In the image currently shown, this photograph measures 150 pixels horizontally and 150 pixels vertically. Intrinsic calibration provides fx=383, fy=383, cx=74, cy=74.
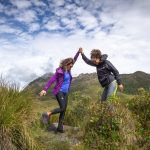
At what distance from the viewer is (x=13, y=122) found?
971 centimetres

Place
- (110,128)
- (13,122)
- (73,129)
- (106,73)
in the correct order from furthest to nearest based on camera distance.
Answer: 1. (106,73)
2. (73,129)
3. (110,128)
4. (13,122)

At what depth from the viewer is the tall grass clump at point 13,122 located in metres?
9.49

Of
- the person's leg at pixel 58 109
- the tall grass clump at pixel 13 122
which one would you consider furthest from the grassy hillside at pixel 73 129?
the person's leg at pixel 58 109

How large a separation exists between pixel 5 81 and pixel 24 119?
1.23 meters

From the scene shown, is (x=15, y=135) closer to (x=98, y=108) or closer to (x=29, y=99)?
(x=29, y=99)

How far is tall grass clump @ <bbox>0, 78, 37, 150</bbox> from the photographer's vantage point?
9.49 meters

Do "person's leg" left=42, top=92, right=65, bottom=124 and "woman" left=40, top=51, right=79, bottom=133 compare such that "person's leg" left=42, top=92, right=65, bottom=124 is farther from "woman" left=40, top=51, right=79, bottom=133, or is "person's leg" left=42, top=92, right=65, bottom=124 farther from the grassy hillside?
the grassy hillside

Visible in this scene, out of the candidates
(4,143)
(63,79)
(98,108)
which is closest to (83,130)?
(98,108)

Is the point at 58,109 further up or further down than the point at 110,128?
further up

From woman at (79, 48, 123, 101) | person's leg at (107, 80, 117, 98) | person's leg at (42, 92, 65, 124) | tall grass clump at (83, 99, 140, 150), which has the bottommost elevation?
tall grass clump at (83, 99, 140, 150)

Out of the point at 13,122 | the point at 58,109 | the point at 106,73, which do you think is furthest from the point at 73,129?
the point at 13,122

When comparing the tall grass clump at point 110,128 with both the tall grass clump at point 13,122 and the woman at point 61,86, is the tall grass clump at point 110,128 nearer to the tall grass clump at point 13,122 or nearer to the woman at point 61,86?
the woman at point 61,86

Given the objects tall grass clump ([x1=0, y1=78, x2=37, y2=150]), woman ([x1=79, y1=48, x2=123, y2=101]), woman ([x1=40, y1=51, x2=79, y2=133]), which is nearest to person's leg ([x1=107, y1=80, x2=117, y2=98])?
woman ([x1=79, y1=48, x2=123, y2=101])

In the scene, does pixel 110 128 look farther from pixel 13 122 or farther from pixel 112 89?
pixel 13 122
